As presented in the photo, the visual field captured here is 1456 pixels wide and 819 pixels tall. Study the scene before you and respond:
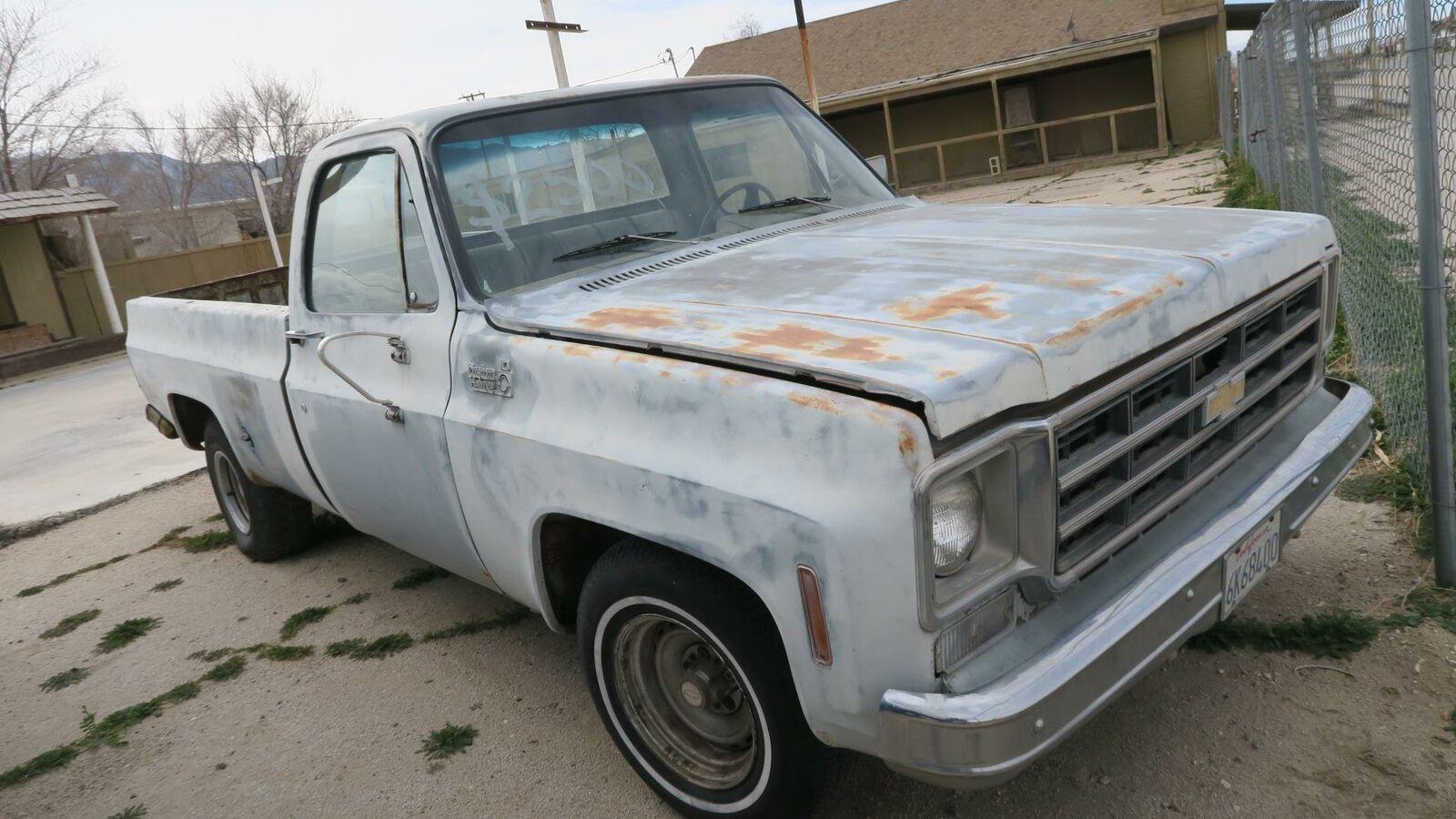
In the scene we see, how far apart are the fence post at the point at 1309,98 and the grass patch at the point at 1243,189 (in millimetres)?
1224

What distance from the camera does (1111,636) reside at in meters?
2.20

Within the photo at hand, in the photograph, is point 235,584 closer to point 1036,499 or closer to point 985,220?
point 985,220

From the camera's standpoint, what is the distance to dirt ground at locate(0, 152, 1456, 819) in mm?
2734

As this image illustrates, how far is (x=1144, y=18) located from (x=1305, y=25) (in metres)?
19.2

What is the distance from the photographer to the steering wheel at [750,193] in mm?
3770

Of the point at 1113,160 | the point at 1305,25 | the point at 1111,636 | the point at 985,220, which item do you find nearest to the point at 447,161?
the point at 985,220

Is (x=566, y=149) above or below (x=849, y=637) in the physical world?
above

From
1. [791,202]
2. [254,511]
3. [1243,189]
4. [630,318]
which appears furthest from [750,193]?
[1243,189]

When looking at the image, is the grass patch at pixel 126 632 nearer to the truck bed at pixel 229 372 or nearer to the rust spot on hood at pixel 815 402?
the truck bed at pixel 229 372

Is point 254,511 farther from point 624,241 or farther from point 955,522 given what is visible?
point 955,522

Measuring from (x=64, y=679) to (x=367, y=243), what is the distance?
95.0 inches

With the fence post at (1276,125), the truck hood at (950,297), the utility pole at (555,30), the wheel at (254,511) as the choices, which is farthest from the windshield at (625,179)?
the utility pole at (555,30)

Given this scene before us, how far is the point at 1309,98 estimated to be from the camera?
17.4ft

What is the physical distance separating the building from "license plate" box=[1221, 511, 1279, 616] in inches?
810
